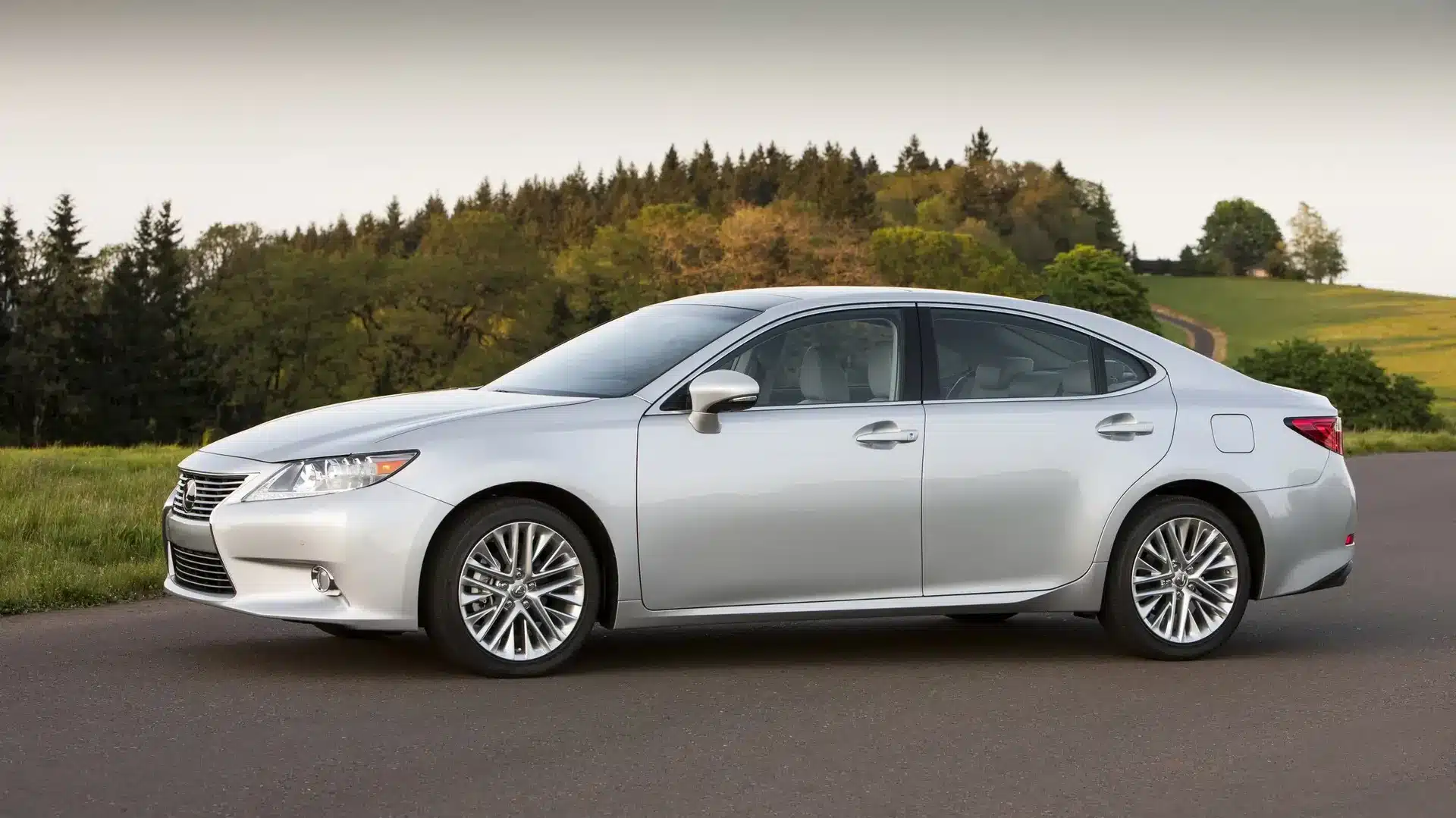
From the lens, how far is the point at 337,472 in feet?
26.6

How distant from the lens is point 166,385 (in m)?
105

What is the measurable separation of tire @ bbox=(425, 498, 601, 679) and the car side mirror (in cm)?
70

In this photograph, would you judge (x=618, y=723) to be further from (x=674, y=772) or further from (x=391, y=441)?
(x=391, y=441)

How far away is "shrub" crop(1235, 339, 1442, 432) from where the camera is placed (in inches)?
2140

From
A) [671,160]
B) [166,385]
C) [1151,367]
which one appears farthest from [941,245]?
[1151,367]

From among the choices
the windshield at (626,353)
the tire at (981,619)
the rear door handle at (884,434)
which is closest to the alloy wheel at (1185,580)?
the rear door handle at (884,434)

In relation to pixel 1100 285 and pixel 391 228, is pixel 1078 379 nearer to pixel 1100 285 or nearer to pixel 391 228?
pixel 1100 285

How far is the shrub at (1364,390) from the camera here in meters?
54.3

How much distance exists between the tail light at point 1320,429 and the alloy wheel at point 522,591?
144 inches

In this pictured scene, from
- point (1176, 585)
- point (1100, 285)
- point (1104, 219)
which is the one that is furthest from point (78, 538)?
point (1104, 219)

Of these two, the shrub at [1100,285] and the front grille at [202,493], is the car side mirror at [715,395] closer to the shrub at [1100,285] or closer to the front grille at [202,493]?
the front grille at [202,493]

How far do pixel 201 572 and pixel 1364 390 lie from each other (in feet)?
165

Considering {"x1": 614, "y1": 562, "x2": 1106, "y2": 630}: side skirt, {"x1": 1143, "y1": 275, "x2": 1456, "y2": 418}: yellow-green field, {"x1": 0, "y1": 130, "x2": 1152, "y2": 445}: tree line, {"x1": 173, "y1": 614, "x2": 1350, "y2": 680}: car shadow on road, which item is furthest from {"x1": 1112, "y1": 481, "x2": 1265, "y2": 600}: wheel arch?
{"x1": 1143, "y1": 275, "x2": 1456, "y2": 418}: yellow-green field

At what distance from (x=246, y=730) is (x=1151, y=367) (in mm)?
4658
